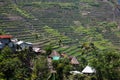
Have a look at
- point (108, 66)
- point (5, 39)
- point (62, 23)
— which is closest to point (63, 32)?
point (62, 23)

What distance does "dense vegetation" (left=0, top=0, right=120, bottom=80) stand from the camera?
27.3m

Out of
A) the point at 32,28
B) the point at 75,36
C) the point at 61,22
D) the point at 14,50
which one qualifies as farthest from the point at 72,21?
the point at 14,50

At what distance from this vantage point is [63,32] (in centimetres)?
5478

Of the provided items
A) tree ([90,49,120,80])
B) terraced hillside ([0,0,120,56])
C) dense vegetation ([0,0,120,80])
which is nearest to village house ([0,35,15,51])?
dense vegetation ([0,0,120,80])

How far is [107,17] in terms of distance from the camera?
68062mm

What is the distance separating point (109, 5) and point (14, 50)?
4926 cm

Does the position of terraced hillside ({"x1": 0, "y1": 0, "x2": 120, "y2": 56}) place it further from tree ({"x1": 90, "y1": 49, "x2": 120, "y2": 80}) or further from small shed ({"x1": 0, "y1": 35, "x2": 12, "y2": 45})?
tree ({"x1": 90, "y1": 49, "x2": 120, "y2": 80})

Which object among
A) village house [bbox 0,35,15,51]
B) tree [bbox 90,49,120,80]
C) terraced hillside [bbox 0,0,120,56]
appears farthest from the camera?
terraced hillside [bbox 0,0,120,56]

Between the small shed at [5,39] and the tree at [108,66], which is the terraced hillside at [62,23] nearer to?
the small shed at [5,39]

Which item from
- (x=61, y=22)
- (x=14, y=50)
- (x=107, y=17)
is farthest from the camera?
(x=107, y=17)

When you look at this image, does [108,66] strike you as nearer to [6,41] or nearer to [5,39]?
[6,41]

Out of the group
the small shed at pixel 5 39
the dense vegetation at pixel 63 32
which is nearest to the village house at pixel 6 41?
the small shed at pixel 5 39

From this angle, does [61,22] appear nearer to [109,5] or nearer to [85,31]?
[85,31]

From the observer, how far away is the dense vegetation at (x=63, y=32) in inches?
1076
